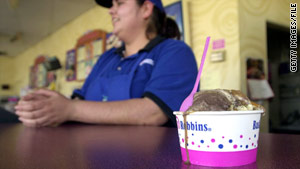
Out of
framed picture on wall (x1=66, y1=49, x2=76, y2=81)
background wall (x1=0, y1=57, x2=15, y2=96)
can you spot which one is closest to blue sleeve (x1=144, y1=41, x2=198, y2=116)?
framed picture on wall (x1=66, y1=49, x2=76, y2=81)

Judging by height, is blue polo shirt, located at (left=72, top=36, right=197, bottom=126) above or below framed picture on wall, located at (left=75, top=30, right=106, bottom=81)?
below

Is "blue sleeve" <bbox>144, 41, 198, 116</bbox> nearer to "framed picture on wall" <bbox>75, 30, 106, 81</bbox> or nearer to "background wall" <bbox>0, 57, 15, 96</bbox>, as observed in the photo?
"framed picture on wall" <bbox>75, 30, 106, 81</bbox>

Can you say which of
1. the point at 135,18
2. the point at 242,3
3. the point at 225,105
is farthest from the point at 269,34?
the point at 225,105

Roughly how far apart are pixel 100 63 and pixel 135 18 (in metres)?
0.31

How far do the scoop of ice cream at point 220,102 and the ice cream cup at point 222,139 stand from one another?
0.01 meters

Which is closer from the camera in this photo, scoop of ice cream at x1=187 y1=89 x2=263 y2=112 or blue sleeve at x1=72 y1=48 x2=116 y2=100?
scoop of ice cream at x1=187 y1=89 x2=263 y2=112

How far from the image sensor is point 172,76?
2.89 feet

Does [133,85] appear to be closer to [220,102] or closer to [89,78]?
[89,78]

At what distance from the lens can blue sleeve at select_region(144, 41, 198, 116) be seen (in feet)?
2.71

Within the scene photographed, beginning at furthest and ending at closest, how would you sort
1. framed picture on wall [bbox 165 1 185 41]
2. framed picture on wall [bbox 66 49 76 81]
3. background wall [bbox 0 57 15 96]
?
background wall [bbox 0 57 15 96] → framed picture on wall [bbox 66 49 76 81] → framed picture on wall [bbox 165 1 185 41]

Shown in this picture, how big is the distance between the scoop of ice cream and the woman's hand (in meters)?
0.66

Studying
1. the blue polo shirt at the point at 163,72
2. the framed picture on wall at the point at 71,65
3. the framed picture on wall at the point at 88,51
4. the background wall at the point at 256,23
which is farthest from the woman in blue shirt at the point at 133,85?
the framed picture on wall at the point at 71,65

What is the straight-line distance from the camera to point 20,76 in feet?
22.5

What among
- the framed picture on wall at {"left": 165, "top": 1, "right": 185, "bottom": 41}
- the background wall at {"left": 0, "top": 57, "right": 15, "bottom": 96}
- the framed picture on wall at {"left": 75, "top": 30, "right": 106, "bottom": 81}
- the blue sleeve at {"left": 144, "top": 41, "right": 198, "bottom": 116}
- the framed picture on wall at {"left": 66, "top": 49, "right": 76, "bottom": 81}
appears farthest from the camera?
the background wall at {"left": 0, "top": 57, "right": 15, "bottom": 96}
